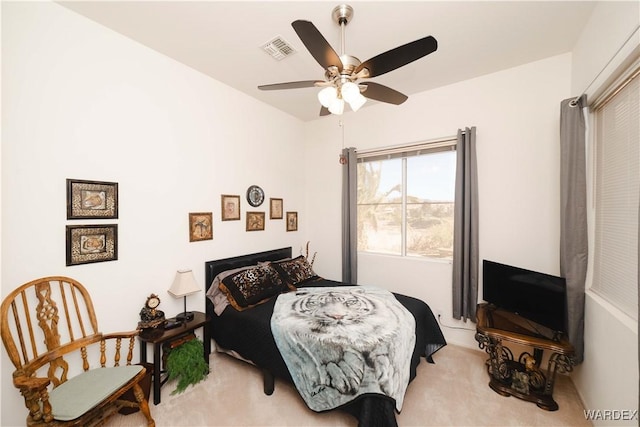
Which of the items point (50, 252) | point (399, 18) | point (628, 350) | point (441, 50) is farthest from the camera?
point (441, 50)

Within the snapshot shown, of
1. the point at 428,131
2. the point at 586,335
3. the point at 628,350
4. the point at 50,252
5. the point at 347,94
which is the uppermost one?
the point at 428,131

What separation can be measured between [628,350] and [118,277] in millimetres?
3483

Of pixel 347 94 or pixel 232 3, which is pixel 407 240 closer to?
pixel 347 94

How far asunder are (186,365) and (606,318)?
10.3 feet

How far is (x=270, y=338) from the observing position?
2098mm

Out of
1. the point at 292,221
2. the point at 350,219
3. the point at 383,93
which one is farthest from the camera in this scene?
the point at 292,221

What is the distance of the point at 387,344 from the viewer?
1.77 meters

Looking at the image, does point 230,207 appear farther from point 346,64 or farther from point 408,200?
point 408,200

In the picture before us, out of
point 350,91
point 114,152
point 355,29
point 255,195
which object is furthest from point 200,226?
point 355,29

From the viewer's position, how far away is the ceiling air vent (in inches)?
84.5

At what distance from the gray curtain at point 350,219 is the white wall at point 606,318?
2.24 m

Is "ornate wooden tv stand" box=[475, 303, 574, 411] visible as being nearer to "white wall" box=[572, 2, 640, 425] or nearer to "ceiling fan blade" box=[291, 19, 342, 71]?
"white wall" box=[572, 2, 640, 425]

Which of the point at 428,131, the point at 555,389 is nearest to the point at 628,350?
the point at 555,389

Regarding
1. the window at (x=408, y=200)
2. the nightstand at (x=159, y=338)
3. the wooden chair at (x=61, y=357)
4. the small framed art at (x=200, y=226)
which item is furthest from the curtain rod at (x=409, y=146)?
the wooden chair at (x=61, y=357)
